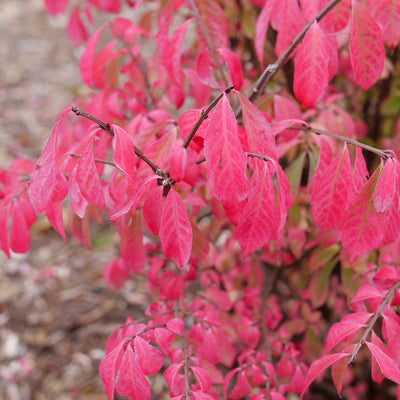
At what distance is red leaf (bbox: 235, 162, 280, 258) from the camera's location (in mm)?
614

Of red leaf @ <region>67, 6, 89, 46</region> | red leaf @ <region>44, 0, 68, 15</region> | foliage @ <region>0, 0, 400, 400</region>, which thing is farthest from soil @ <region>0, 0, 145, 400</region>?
foliage @ <region>0, 0, 400, 400</region>

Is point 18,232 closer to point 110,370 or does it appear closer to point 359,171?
point 110,370

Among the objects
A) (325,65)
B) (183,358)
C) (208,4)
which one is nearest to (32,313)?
(183,358)

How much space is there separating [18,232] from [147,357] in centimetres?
36

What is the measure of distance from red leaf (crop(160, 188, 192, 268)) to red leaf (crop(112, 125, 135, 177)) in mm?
71

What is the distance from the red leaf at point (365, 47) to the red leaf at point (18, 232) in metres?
0.67

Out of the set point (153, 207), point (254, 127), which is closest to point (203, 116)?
point (254, 127)

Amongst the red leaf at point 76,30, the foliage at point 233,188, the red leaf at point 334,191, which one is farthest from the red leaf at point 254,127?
the red leaf at point 76,30

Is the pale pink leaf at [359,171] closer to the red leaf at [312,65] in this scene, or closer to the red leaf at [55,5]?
the red leaf at [312,65]

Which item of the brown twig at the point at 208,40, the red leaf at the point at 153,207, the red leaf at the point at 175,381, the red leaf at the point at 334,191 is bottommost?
the red leaf at the point at 175,381

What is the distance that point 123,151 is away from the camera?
63cm

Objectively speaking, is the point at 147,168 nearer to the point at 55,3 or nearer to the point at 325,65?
the point at 325,65

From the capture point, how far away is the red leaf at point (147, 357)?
710mm

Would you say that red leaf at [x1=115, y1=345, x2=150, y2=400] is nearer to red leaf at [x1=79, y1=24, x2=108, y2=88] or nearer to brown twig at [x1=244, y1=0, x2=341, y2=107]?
brown twig at [x1=244, y1=0, x2=341, y2=107]
